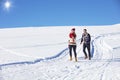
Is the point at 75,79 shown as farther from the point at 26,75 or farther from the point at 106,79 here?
the point at 26,75

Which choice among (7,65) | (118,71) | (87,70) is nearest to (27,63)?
(7,65)

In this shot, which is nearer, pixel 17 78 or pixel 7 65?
pixel 17 78

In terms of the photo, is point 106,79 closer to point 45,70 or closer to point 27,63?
point 45,70

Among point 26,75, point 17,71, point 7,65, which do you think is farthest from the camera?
point 7,65

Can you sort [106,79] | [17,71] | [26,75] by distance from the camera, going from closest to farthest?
[106,79], [26,75], [17,71]

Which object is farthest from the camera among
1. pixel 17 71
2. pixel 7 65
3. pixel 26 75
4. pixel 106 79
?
pixel 7 65

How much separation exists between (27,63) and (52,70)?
2680mm

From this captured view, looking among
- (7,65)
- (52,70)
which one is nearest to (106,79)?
(52,70)

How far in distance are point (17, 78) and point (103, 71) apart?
10.4ft

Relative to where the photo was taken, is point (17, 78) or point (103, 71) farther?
point (103, 71)

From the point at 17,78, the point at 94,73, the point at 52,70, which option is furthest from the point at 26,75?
the point at 94,73

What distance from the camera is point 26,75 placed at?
35.2 ft

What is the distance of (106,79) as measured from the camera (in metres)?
9.72

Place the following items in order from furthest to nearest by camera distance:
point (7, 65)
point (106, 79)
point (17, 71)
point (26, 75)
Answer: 1. point (7, 65)
2. point (17, 71)
3. point (26, 75)
4. point (106, 79)
